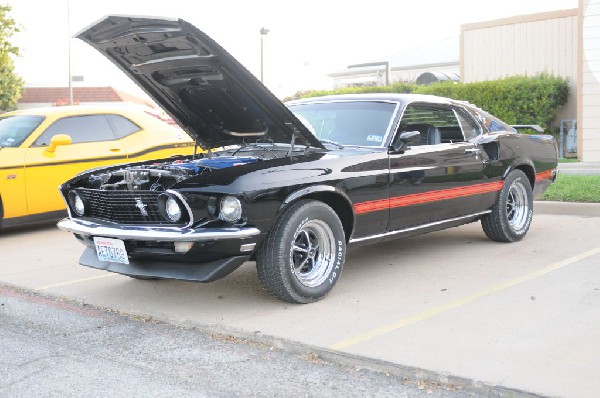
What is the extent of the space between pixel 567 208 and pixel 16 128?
269 inches

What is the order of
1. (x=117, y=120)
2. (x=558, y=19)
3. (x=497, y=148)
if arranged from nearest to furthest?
(x=497, y=148) < (x=117, y=120) < (x=558, y=19)

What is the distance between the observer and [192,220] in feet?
15.1

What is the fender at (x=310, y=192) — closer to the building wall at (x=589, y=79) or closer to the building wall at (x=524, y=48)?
the building wall at (x=589, y=79)

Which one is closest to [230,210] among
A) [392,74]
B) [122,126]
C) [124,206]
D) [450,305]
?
[124,206]

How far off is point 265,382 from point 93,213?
2.33 m

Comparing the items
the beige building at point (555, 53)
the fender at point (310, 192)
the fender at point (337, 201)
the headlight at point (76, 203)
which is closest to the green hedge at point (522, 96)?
the beige building at point (555, 53)

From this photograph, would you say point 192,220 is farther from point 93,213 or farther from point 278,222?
point 93,213

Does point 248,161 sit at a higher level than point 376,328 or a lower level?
higher

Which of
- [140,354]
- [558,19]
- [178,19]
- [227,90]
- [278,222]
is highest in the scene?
[558,19]

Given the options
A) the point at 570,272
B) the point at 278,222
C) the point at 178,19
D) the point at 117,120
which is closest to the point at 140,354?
the point at 278,222

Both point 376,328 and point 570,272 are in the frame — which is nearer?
point 376,328

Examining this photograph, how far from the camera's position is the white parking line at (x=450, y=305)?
164 inches

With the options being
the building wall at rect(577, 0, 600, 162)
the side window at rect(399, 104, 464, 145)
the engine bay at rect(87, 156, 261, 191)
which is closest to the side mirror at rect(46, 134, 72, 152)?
Result: the engine bay at rect(87, 156, 261, 191)

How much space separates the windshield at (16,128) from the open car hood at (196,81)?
329cm
